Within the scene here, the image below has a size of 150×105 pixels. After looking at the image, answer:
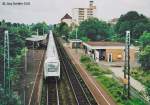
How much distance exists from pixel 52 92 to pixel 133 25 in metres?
72.0

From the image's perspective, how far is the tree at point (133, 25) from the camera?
327ft

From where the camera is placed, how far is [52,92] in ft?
124

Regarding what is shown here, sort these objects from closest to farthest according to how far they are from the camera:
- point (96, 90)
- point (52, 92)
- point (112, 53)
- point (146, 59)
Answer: point (52, 92) < point (96, 90) < point (146, 59) < point (112, 53)

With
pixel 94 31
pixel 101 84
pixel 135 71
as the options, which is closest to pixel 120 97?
pixel 101 84

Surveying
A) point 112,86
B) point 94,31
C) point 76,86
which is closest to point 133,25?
point 94,31

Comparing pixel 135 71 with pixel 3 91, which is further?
pixel 135 71

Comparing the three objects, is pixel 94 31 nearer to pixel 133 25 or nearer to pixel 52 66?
pixel 133 25

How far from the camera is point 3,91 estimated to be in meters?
26.2

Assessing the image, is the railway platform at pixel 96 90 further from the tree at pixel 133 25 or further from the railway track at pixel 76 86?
the tree at pixel 133 25

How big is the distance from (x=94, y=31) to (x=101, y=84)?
67.2 metres

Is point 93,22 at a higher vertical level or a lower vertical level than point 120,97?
higher

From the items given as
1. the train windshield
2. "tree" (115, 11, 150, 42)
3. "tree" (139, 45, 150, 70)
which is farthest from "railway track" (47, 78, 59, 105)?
"tree" (115, 11, 150, 42)

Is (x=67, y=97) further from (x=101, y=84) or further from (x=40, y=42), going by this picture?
(x=40, y=42)

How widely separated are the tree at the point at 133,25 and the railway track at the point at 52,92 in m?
48.8
